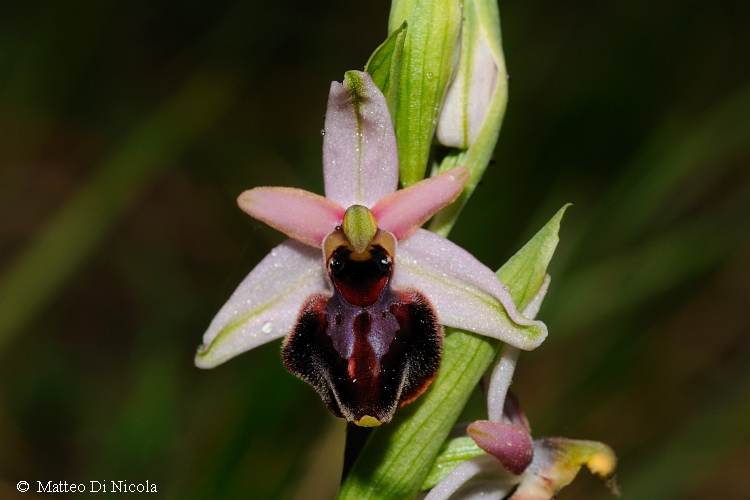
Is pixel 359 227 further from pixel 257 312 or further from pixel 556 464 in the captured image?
pixel 556 464

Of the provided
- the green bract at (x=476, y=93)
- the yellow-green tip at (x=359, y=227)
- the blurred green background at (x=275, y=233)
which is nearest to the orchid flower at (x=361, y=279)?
the yellow-green tip at (x=359, y=227)

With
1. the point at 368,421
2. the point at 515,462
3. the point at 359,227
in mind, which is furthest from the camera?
the point at 515,462

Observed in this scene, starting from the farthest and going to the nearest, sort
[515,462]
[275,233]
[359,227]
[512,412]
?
[275,233] < [512,412] < [515,462] < [359,227]

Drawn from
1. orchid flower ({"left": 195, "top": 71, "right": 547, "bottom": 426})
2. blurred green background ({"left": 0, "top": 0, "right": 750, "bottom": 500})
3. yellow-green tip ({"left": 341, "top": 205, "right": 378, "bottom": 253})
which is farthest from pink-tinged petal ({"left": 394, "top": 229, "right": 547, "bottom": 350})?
blurred green background ({"left": 0, "top": 0, "right": 750, "bottom": 500})

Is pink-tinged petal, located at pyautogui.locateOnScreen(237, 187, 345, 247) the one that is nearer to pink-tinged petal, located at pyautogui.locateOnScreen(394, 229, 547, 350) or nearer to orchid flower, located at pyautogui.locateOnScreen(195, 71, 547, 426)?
orchid flower, located at pyautogui.locateOnScreen(195, 71, 547, 426)

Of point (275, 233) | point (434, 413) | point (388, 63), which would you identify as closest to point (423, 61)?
point (388, 63)
